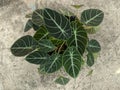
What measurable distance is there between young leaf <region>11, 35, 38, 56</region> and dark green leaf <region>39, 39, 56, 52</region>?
0.05 meters

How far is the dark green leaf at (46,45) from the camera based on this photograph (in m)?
1.56

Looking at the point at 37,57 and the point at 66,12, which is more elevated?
the point at 66,12

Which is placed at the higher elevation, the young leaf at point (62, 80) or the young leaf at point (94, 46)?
the young leaf at point (94, 46)

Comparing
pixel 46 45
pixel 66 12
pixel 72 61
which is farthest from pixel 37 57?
pixel 66 12

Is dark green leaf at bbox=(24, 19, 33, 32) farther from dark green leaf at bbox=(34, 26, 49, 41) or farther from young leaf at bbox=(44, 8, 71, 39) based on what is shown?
young leaf at bbox=(44, 8, 71, 39)

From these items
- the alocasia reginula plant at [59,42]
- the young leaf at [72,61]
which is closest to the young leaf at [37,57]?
the alocasia reginula plant at [59,42]

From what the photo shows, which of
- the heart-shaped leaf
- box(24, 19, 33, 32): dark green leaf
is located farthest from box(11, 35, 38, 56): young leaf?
the heart-shaped leaf

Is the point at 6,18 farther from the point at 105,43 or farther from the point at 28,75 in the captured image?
the point at 105,43

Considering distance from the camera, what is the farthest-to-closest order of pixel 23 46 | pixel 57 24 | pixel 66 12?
pixel 66 12 < pixel 23 46 < pixel 57 24

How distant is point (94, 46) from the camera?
1639 mm

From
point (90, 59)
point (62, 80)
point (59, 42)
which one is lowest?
point (62, 80)

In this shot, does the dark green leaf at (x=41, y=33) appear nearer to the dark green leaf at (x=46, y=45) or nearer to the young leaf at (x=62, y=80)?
the dark green leaf at (x=46, y=45)

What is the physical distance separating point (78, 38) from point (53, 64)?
21 cm

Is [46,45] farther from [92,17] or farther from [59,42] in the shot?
[92,17]
